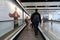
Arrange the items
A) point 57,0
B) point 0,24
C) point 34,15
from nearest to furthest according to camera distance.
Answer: point 0,24, point 34,15, point 57,0

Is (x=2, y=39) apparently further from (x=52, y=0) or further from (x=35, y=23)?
(x=52, y=0)

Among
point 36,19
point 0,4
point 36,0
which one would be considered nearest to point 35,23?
point 36,19

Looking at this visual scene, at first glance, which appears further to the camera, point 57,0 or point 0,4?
point 57,0

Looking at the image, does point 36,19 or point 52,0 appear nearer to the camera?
point 36,19

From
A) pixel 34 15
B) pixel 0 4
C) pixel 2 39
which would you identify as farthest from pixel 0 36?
pixel 34 15

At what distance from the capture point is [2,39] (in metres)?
6.34

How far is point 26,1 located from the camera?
2859cm

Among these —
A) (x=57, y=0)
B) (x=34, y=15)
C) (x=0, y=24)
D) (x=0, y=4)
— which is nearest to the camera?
(x=0, y=24)

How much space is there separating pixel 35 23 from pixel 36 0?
17785 millimetres

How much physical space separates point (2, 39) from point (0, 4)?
61.6 inches

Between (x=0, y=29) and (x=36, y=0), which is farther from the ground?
(x=36, y=0)

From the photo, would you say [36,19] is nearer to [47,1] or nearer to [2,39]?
[2,39]

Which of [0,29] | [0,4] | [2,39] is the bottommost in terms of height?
[2,39]

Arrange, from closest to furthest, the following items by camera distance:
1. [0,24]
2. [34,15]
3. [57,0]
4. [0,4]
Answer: [0,24]
[0,4]
[34,15]
[57,0]
